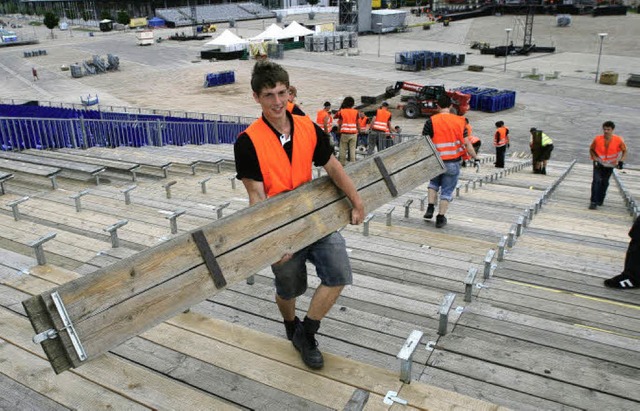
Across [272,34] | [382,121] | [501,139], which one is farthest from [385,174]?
[272,34]

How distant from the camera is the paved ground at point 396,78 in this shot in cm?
2542

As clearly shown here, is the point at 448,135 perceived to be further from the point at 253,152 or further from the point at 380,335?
the point at 253,152

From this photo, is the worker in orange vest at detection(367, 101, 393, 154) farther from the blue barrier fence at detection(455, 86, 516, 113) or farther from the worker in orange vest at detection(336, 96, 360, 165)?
the blue barrier fence at detection(455, 86, 516, 113)

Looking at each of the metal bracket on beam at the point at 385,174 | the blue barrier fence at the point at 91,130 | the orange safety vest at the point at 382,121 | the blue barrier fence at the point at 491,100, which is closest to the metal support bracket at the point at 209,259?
the metal bracket on beam at the point at 385,174

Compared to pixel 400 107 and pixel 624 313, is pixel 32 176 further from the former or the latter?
pixel 400 107

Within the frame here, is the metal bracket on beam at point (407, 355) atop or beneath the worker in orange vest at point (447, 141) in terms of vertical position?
beneath

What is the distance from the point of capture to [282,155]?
3.12 meters

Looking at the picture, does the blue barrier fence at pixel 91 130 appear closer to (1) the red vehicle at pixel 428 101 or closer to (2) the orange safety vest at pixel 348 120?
(2) the orange safety vest at pixel 348 120

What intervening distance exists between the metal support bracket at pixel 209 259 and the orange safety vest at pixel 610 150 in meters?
8.19

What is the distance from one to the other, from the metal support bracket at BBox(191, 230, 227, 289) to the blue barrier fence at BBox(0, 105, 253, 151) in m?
10.4

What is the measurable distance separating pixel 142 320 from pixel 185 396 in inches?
22.9

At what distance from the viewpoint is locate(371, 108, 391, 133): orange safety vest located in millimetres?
14158

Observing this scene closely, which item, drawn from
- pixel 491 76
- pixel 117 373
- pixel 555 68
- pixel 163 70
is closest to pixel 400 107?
pixel 491 76

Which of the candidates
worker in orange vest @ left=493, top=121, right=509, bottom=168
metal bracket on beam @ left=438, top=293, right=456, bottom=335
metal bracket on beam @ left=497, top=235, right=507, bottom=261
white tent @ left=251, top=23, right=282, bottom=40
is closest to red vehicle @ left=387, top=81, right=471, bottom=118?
worker in orange vest @ left=493, top=121, right=509, bottom=168
